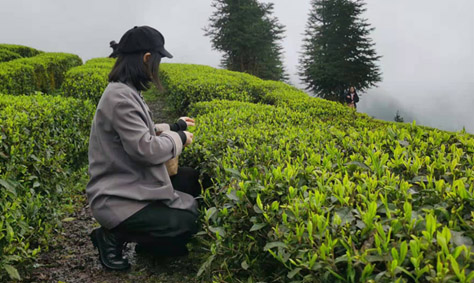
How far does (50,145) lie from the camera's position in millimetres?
4906

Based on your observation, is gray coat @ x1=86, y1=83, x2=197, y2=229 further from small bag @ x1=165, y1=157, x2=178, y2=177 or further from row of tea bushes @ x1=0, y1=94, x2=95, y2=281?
row of tea bushes @ x1=0, y1=94, x2=95, y2=281

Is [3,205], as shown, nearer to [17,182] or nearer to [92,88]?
[17,182]

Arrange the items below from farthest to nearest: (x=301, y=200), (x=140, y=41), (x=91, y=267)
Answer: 1. (x=91, y=267)
2. (x=140, y=41)
3. (x=301, y=200)

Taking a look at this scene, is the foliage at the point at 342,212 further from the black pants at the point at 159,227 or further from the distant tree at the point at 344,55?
the distant tree at the point at 344,55

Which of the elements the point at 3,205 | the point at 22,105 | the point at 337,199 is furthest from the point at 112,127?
the point at 22,105

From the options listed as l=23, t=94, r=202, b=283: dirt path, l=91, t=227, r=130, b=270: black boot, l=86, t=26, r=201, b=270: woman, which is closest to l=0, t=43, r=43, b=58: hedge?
l=23, t=94, r=202, b=283: dirt path

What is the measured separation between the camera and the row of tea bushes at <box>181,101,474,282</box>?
4.94 ft

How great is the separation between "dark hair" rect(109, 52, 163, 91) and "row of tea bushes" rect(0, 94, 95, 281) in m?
1.48

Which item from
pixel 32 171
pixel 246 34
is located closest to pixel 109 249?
pixel 32 171

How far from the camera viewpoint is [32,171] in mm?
4160

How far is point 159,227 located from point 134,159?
64 centimetres

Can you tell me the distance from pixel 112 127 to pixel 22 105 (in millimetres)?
2886

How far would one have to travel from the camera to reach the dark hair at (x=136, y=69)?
2959mm

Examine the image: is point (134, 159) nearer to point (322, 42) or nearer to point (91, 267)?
point (91, 267)
